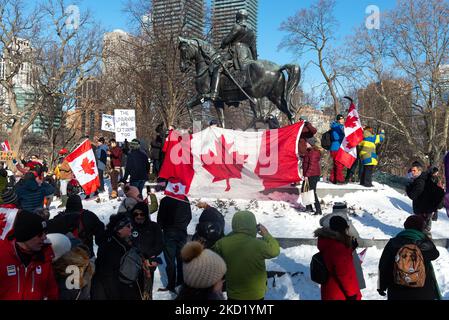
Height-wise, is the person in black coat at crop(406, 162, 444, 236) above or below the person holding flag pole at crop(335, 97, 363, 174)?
below

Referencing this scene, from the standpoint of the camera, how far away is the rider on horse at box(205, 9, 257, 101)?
37.3 ft

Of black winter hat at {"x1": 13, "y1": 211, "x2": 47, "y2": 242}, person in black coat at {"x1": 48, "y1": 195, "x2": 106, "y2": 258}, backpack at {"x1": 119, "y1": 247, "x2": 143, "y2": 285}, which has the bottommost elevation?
backpack at {"x1": 119, "y1": 247, "x2": 143, "y2": 285}

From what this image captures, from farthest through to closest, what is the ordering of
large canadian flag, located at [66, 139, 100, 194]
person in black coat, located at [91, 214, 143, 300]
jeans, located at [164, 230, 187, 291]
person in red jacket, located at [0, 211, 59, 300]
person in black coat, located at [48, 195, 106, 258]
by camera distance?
large canadian flag, located at [66, 139, 100, 194]
jeans, located at [164, 230, 187, 291]
person in black coat, located at [48, 195, 106, 258]
person in black coat, located at [91, 214, 143, 300]
person in red jacket, located at [0, 211, 59, 300]

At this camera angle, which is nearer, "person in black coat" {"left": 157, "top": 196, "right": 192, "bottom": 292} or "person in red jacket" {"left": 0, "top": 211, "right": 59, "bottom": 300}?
"person in red jacket" {"left": 0, "top": 211, "right": 59, "bottom": 300}

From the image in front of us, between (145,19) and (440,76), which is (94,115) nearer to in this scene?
(145,19)

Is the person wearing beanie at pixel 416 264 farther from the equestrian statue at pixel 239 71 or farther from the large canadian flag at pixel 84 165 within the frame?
the equestrian statue at pixel 239 71

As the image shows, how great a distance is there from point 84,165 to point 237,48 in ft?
19.2

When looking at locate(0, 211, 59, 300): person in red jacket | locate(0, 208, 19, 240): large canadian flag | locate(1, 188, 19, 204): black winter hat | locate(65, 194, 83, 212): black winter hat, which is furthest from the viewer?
locate(1, 188, 19, 204): black winter hat

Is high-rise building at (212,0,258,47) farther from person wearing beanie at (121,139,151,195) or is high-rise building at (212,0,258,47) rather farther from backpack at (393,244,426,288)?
backpack at (393,244,426,288)

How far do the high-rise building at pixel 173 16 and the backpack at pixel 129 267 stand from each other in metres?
25.5

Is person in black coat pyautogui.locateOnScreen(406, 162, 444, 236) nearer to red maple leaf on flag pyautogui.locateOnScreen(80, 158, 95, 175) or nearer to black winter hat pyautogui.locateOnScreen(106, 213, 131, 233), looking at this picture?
black winter hat pyautogui.locateOnScreen(106, 213, 131, 233)

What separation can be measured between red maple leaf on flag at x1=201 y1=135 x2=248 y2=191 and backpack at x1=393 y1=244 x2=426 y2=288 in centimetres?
682

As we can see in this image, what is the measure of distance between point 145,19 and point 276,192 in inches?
922

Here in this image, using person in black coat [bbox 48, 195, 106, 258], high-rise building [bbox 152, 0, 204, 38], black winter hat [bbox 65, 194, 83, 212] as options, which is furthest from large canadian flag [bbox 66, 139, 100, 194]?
high-rise building [bbox 152, 0, 204, 38]
